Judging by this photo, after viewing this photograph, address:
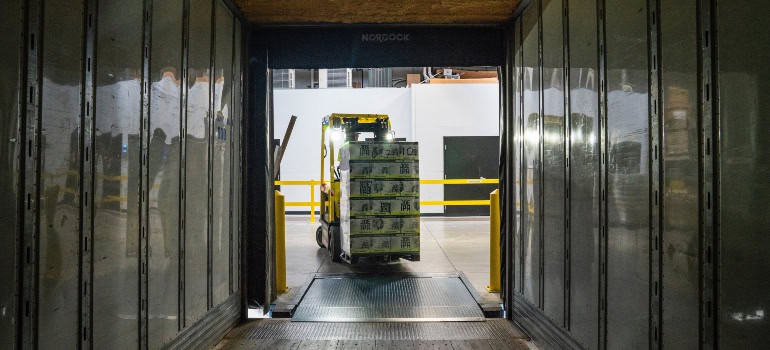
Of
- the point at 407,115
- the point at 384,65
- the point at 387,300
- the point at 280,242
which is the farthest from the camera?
the point at 407,115

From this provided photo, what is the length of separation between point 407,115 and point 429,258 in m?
7.77

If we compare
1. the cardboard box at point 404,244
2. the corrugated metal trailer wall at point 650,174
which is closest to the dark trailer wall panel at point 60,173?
the corrugated metal trailer wall at point 650,174

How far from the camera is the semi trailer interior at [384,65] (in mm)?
2055

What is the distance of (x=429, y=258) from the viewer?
30.1ft

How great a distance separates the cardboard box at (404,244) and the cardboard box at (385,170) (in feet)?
3.32

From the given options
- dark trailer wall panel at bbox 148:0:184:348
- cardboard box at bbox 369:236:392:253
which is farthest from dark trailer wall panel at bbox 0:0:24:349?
cardboard box at bbox 369:236:392:253

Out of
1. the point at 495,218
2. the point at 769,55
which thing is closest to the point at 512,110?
the point at 495,218

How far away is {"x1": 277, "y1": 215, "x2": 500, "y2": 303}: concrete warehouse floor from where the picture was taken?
745 cm

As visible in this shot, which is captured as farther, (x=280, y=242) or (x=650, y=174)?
(x=280, y=242)

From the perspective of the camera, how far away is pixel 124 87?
291 centimetres

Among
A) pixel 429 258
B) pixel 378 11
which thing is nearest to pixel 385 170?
pixel 429 258

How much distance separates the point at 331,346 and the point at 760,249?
357cm

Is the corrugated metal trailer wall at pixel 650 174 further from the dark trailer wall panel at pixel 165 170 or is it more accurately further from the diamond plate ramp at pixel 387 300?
the dark trailer wall panel at pixel 165 170

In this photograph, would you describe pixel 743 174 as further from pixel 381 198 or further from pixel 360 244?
pixel 360 244
